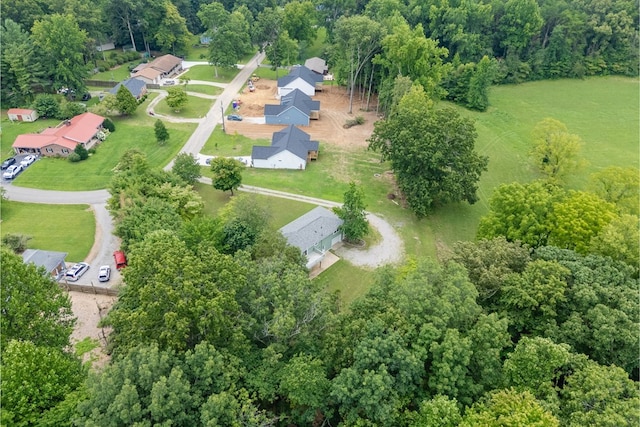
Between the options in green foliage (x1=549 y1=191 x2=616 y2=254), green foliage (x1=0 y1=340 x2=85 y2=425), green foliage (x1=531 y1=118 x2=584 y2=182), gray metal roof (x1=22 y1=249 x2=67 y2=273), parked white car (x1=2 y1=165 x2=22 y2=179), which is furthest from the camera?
parked white car (x1=2 y1=165 x2=22 y2=179)

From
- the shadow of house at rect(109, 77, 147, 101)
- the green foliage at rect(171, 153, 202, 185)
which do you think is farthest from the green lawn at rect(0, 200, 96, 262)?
the shadow of house at rect(109, 77, 147, 101)

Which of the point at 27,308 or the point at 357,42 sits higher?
the point at 357,42

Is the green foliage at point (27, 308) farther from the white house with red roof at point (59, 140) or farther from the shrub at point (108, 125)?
the shrub at point (108, 125)

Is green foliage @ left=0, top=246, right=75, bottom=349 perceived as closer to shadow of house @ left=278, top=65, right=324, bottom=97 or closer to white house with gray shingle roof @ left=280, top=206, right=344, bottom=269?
white house with gray shingle roof @ left=280, top=206, right=344, bottom=269

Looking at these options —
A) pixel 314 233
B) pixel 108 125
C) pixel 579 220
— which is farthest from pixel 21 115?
pixel 579 220

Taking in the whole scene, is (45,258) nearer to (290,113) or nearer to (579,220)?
(290,113)

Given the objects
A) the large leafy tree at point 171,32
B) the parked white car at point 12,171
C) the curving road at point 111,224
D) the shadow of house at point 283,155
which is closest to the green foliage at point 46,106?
the parked white car at point 12,171
